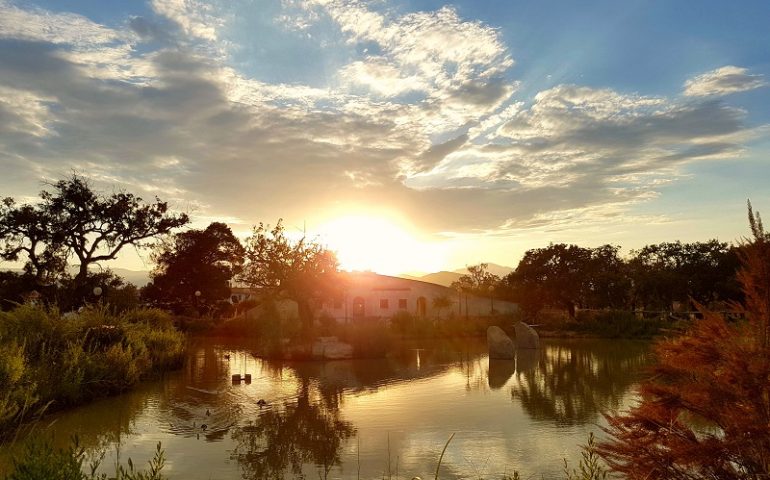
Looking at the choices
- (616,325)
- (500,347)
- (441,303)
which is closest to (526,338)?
(500,347)

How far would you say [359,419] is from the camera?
14320mm

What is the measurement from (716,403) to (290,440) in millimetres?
9417

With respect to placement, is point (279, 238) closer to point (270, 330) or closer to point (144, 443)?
point (270, 330)

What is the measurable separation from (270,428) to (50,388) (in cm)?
629

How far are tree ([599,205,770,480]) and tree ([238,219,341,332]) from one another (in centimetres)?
2983

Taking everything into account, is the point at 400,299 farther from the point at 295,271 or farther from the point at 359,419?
the point at 359,419

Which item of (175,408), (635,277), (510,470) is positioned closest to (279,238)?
(175,408)

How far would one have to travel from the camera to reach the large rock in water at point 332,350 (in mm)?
28312

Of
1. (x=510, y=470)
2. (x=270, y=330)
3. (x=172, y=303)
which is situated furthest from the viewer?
(x=172, y=303)

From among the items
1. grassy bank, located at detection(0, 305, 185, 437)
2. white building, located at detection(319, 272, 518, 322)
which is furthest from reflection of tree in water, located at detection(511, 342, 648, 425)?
white building, located at detection(319, 272, 518, 322)

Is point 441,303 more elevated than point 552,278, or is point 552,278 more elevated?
point 552,278

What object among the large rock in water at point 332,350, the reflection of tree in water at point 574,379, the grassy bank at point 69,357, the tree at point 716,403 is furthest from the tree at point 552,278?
the tree at point 716,403

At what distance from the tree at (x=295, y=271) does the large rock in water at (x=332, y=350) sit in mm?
4795

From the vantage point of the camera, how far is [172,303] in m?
48.7
